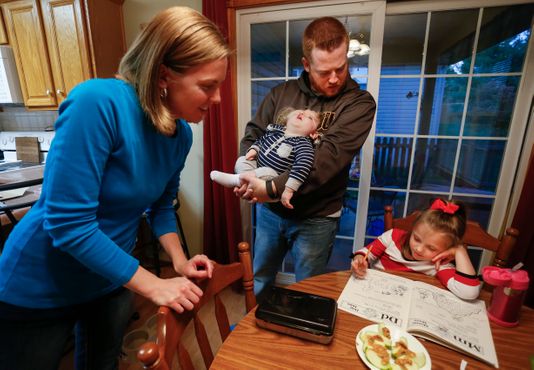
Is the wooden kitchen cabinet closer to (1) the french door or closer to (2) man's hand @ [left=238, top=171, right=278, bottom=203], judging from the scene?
(1) the french door

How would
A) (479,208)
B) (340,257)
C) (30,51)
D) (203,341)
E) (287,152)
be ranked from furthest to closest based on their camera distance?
(340,257)
(30,51)
(479,208)
(287,152)
(203,341)

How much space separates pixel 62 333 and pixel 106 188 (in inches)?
20.5

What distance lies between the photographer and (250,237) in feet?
7.86

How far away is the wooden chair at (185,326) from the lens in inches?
20.4

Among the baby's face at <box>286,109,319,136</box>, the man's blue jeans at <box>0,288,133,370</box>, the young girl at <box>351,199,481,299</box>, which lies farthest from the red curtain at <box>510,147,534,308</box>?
the man's blue jeans at <box>0,288,133,370</box>

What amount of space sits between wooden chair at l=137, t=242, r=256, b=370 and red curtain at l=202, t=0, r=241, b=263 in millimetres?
1221

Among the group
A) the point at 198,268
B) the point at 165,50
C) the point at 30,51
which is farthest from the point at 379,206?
the point at 30,51

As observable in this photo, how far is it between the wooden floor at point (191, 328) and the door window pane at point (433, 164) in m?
1.64

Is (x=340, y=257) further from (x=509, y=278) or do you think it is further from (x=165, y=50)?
(x=165, y=50)

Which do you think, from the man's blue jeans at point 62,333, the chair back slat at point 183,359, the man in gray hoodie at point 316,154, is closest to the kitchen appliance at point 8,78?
the man in gray hoodie at point 316,154

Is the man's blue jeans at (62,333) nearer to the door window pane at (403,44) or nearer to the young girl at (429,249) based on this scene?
the young girl at (429,249)

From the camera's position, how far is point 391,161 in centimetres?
201

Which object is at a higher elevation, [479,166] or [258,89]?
[258,89]

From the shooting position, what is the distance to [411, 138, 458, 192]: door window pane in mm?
1902
